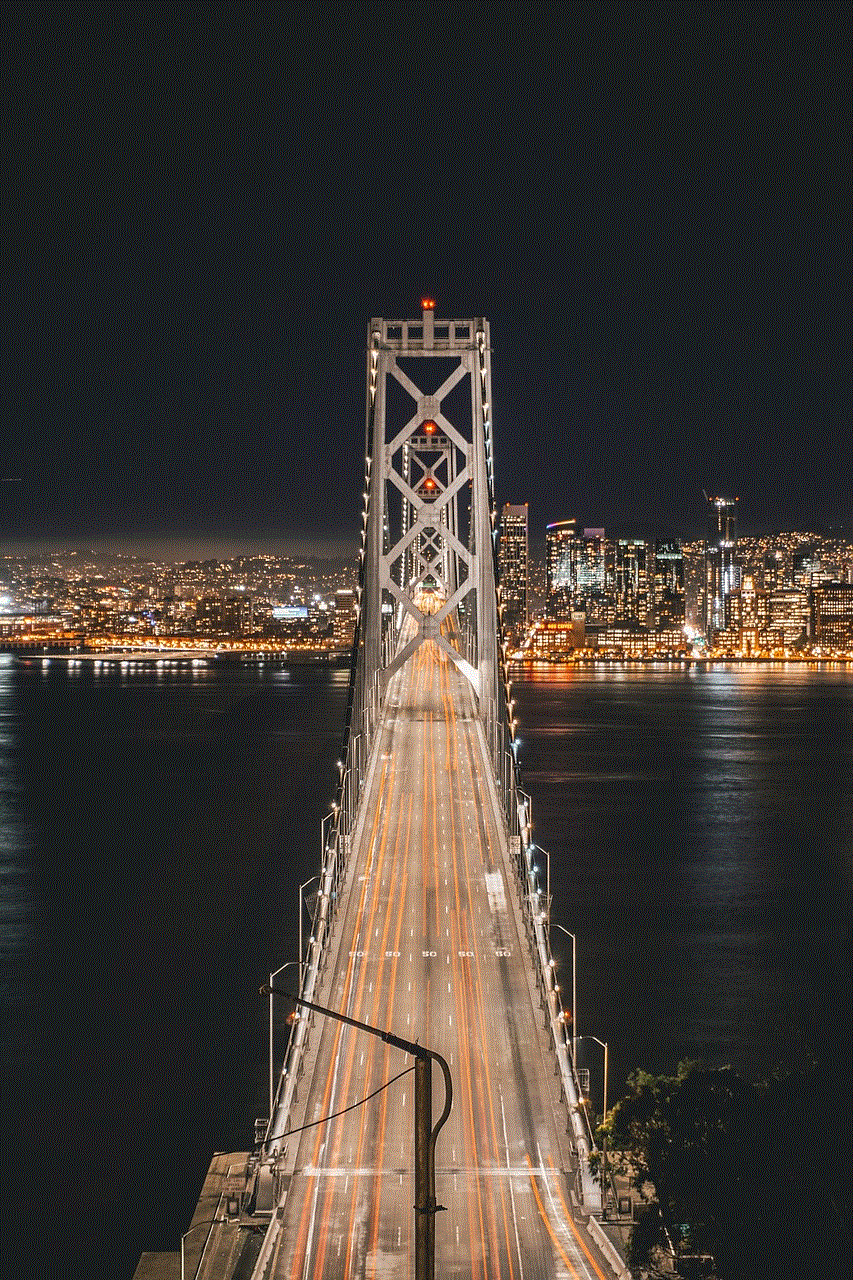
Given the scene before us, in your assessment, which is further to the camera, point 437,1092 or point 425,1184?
point 437,1092

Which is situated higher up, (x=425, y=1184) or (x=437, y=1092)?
(x=425, y=1184)

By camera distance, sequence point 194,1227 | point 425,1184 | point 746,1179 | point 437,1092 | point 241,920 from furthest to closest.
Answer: point 241,920 < point 437,1092 < point 194,1227 < point 746,1179 < point 425,1184

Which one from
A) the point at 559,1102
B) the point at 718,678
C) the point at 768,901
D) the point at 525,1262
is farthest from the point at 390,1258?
the point at 718,678

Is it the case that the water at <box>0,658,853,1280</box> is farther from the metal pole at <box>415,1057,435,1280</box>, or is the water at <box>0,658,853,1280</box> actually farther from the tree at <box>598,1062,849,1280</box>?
the metal pole at <box>415,1057,435,1280</box>

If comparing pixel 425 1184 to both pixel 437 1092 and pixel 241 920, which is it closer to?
pixel 437 1092

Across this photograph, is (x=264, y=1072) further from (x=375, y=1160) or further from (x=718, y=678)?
(x=718, y=678)

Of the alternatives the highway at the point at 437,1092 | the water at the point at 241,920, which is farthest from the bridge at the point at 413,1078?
the water at the point at 241,920

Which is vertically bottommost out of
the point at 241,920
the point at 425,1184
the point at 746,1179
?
the point at 241,920

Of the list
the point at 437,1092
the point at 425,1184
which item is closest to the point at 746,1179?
the point at 437,1092
